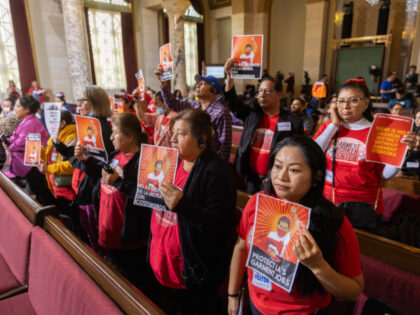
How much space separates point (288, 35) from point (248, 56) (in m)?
12.5

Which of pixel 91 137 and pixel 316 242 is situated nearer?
pixel 316 242

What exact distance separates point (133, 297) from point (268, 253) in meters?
0.63

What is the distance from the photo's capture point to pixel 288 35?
13570 millimetres

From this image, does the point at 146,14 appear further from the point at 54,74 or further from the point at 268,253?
the point at 268,253

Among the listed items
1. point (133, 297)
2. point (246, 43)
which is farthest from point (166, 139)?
point (133, 297)

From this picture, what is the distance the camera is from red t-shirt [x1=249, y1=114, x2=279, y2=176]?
100 inches

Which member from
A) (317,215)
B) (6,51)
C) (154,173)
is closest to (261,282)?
(317,215)

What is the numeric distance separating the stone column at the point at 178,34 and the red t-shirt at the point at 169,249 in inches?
371

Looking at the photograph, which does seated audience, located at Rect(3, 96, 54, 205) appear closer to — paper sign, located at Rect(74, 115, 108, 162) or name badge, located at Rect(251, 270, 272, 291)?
paper sign, located at Rect(74, 115, 108, 162)

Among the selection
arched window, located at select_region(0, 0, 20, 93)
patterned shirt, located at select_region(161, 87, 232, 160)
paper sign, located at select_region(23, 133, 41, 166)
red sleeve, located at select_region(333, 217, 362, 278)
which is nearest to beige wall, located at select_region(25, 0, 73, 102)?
arched window, located at select_region(0, 0, 20, 93)

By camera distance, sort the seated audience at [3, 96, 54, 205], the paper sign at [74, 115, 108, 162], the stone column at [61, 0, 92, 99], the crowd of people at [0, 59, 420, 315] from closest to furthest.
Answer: the crowd of people at [0, 59, 420, 315] → the paper sign at [74, 115, 108, 162] → the seated audience at [3, 96, 54, 205] → the stone column at [61, 0, 92, 99]

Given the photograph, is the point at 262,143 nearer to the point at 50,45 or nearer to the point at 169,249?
the point at 169,249

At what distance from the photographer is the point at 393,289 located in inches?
59.3

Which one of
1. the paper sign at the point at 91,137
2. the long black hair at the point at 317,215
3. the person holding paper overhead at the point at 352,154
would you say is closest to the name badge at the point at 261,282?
the long black hair at the point at 317,215
